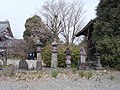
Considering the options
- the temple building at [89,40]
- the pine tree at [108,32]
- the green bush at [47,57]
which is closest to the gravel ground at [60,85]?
the pine tree at [108,32]

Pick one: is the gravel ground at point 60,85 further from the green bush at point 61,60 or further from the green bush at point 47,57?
the green bush at point 47,57

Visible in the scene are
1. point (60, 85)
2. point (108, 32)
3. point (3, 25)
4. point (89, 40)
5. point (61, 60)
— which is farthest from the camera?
point (3, 25)

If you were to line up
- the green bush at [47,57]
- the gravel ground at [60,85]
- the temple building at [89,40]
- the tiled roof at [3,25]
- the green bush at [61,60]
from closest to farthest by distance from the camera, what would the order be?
the gravel ground at [60,85], the green bush at [61,60], the green bush at [47,57], the temple building at [89,40], the tiled roof at [3,25]

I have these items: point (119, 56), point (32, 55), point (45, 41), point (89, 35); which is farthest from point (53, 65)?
point (45, 41)

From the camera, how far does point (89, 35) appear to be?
914 inches

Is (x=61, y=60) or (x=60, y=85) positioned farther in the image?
(x=61, y=60)

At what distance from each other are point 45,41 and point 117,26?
20.9 m

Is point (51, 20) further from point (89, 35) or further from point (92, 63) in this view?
point (92, 63)

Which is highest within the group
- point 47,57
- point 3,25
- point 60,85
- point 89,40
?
point 3,25

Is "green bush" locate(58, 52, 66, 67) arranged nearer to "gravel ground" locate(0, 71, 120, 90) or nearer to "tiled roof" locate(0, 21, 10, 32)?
"gravel ground" locate(0, 71, 120, 90)

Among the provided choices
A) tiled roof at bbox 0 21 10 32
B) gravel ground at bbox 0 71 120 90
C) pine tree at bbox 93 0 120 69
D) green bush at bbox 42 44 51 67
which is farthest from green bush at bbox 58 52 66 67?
tiled roof at bbox 0 21 10 32

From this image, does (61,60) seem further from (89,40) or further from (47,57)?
(89,40)

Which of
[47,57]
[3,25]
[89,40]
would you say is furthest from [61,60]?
[3,25]

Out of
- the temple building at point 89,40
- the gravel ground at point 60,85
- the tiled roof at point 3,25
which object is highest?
the tiled roof at point 3,25
